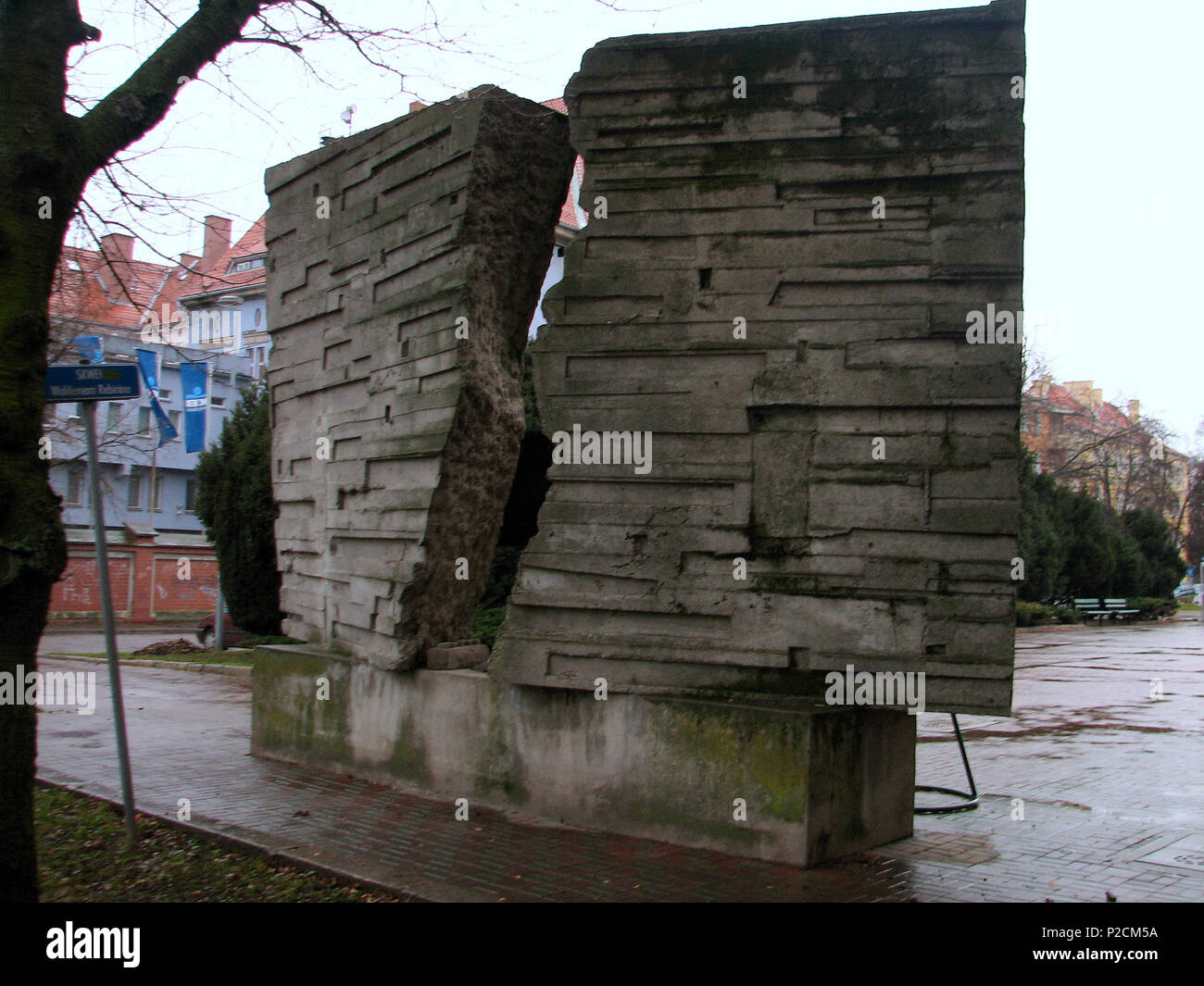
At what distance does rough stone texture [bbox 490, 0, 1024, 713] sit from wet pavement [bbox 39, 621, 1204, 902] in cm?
101

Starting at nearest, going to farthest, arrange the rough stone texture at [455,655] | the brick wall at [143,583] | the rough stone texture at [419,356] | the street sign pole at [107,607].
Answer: the street sign pole at [107,607] < the rough stone texture at [419,356] < the rough stone texture at [455,655] < the brick wall at [143,583]

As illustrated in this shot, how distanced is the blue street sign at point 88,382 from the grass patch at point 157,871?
2.48m

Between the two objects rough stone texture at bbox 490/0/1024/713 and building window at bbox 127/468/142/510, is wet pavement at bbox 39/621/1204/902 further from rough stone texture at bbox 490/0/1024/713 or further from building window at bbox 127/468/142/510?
building window at bbox 127/468/142/510

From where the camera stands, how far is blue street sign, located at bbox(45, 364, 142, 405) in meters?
6.66

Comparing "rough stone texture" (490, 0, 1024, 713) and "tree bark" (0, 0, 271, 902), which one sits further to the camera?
"rough stone texture" (490, 0, 1024, 713)

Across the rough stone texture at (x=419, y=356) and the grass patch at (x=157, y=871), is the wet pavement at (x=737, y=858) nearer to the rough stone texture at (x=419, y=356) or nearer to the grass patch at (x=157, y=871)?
the grass patch at (x=157, y=871)

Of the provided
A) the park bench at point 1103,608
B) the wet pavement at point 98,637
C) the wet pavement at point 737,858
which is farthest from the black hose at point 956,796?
the park bench at point 1103,608

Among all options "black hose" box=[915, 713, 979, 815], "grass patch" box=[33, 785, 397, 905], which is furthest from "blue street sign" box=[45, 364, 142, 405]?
"black hose" box=[915, 713, 979, 815]

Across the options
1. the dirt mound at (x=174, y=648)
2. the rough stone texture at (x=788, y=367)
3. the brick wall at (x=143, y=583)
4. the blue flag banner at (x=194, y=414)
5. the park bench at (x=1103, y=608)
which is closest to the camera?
the rough stone texture at (x=788, y=367)

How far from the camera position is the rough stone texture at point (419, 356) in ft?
25.7
